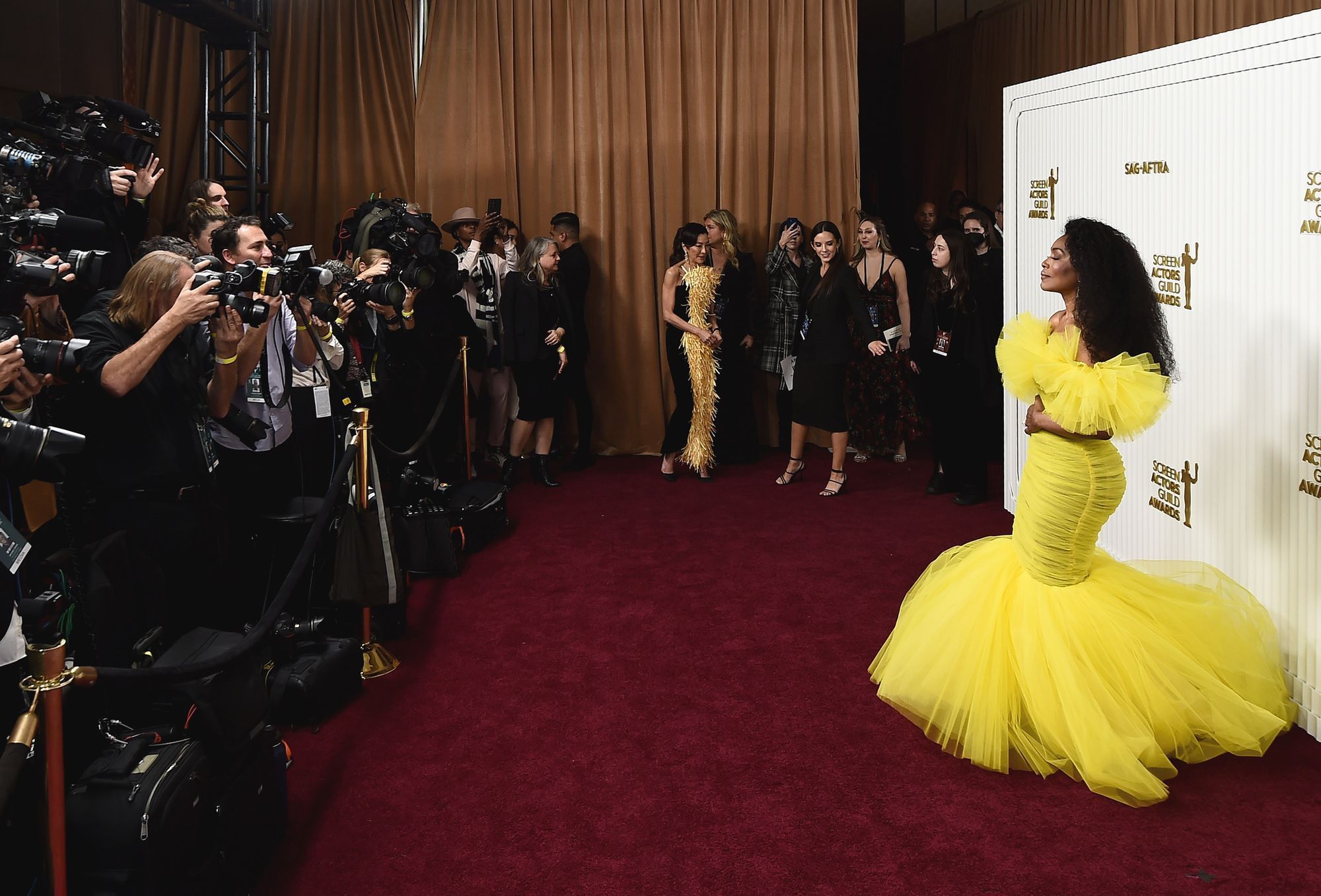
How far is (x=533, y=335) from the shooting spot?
6512mm

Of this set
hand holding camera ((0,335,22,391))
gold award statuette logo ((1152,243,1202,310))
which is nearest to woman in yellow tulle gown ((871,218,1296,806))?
gold award statuette logo ((1152,243,1202,310))

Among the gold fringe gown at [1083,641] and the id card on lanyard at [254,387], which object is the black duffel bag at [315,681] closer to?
the id card on lanyard at [254,387]

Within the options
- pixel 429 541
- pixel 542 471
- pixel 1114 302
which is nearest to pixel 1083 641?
pixel 1114 302

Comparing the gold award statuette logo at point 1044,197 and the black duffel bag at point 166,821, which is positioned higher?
the gold award statuette logo at point 1044,197

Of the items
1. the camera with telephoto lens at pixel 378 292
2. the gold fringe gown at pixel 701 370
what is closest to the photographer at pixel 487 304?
the gold fringe gown at pixel 701 370

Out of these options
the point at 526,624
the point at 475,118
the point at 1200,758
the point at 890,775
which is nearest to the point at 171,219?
the point at 475,118

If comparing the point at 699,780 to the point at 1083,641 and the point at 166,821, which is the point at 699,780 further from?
the point at 166,821

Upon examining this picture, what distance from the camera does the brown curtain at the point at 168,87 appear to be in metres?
6.61

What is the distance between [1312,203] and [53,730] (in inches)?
133

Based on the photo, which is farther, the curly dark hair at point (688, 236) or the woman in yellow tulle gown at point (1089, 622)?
the curly dark hair at point (688, 236)

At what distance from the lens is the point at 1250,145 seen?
342 cm

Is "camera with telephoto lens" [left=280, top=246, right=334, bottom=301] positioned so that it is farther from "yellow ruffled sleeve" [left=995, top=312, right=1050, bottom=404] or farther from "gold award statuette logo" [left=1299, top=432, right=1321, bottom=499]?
"gold award statuette logo" [left=1299, top=432, right=1321, bottom=499]

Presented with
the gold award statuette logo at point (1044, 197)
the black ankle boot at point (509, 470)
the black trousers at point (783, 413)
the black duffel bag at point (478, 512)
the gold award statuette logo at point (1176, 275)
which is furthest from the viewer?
the black trousers at point (783, 413)

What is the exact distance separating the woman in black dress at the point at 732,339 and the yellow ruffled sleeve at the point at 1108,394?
384 centimetres
